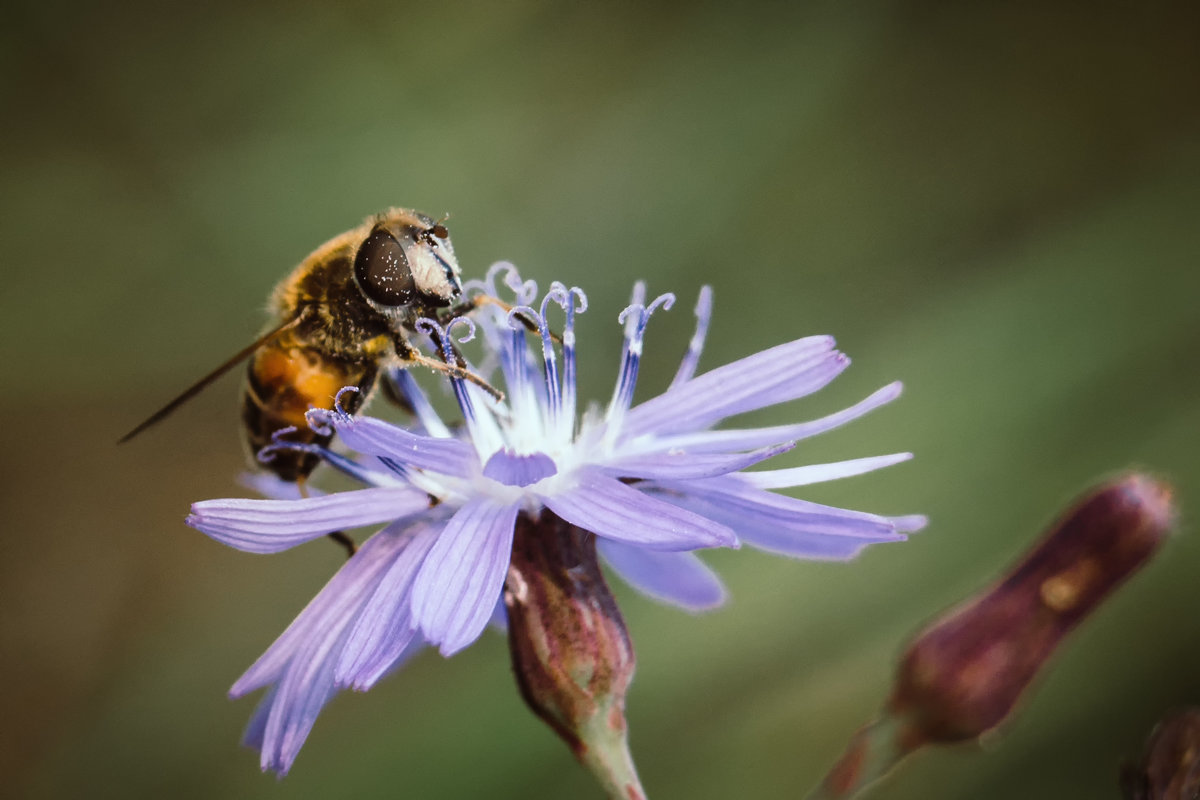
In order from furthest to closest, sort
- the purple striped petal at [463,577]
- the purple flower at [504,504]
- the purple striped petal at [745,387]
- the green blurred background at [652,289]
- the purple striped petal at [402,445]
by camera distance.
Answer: the green blurred background at [652,289] < the purple striped petal at [745,387] < the purple striped petal at [402,445] < the purple flower at [504,504] < the purple striped petal at [463,577]

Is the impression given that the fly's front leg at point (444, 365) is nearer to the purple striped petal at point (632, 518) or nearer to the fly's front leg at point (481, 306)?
the fly's front leg at point (481, 306)

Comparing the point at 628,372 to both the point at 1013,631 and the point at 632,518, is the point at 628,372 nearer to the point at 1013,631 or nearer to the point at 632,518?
the point at 632,518

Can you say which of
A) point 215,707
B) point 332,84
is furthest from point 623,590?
point 332,84

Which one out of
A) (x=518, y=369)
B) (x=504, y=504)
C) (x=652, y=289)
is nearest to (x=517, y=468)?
(x=504, y=504)

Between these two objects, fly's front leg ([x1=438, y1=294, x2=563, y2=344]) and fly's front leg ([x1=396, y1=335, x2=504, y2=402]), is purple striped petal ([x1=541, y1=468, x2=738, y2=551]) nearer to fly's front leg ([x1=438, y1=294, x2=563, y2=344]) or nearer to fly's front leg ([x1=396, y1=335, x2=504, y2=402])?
fly's front leg ([x1=396, y1=335, x2=504, y2=402])

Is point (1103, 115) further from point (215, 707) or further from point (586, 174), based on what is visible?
point (215, 707)

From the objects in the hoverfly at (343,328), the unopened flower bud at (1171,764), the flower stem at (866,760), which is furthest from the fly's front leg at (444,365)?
the unopened flower bud at (1171,764)
